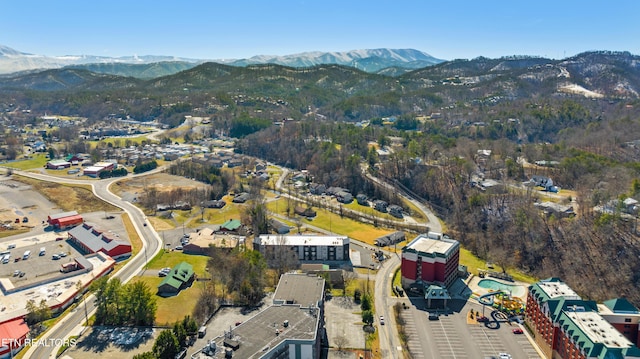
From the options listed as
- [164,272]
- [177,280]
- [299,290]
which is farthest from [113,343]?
[299,290]

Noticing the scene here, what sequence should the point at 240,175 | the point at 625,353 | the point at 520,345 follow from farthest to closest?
the point at 240,175 < the point at 520,345 < the point at 625,353

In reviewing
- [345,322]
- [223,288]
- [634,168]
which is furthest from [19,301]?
[634,168]

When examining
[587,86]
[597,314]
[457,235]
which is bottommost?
[457,235]

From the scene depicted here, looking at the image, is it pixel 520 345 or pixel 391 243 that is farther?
pixel 391 243

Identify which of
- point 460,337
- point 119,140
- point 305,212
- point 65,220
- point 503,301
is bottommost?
point 460,337

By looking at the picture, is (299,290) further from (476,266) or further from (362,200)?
(362,200)

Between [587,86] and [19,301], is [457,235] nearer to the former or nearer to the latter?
[19,301]

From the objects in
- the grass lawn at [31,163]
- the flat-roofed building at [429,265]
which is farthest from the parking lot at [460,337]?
the grass lawn at [31,163]

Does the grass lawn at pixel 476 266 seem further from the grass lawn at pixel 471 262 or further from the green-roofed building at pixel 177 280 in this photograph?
the green-roofed building at pixel 177 280
